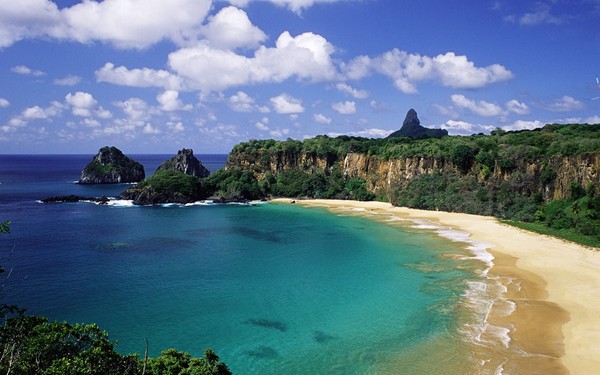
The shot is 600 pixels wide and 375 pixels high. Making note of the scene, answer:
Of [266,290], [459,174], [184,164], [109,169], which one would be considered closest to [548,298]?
[266,290]

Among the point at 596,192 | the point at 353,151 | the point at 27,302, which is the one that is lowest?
the point at 27,302

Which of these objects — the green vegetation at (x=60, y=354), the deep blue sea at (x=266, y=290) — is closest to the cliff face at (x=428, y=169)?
the deep blue sea at (x=266, y=290)

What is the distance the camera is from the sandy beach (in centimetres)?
2309

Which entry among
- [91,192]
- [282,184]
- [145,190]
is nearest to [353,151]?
[282,184]

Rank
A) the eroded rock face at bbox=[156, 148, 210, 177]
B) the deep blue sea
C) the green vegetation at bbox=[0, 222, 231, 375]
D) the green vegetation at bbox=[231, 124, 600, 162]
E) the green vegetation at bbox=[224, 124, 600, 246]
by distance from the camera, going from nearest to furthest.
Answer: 1. the green vegetation at bbox=[0, 222, 231, 375]
2. the deep blue sea
3. the green vegetation at bbox=[224, 124, 600, 246]
4. the green vegetation at bbox=[231, 124, 600, 162]
5. the eroded rock face at bbox=[156, 148, 210, 177]

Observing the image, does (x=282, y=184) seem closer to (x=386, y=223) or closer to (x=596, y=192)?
(x=386, y=223)

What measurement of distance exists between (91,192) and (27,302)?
288 feet

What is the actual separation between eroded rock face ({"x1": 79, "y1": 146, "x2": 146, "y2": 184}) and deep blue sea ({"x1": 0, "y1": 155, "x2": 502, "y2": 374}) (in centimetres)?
7415

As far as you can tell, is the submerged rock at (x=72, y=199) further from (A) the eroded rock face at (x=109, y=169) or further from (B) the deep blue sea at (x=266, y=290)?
(A) the eroded rock face at (x=109, y=169)

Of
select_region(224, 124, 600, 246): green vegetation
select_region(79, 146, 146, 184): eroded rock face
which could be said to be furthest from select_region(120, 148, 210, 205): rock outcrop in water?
select_region(79, 146, 146, 184): eroded rock face

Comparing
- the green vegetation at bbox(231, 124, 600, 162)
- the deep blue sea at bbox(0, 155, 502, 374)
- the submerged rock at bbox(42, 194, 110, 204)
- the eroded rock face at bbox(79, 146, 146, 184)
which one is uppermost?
the green vegetation at bbox(231, 124, 600, 162)

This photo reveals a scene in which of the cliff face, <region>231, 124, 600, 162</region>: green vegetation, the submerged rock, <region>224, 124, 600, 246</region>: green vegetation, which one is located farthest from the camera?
the submerged rock

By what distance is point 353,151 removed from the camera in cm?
10238

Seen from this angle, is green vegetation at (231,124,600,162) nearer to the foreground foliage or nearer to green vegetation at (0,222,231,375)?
green vegetation at (0,222,231,375)
